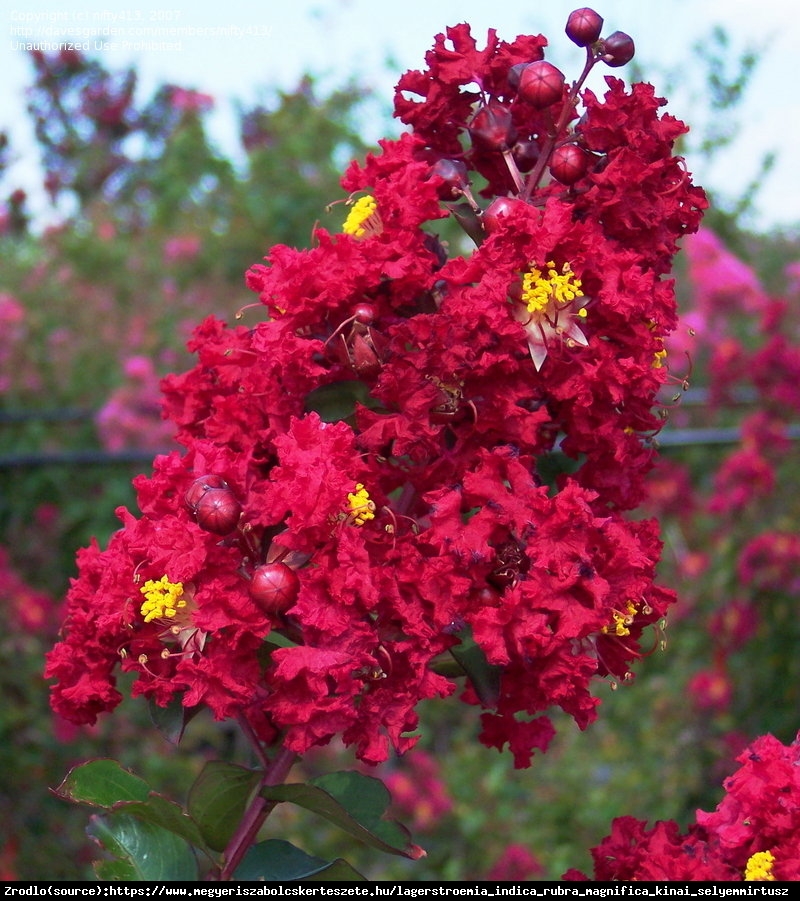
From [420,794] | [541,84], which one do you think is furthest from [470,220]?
[420,794]

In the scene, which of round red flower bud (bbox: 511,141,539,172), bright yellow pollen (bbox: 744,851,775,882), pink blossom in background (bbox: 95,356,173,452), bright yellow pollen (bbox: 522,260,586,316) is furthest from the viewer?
pink blossom in background (bbox: 95,356,173,452)

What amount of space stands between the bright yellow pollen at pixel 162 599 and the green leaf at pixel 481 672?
0.27 metres

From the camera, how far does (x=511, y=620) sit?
1.02 meters

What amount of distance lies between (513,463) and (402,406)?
115 mm

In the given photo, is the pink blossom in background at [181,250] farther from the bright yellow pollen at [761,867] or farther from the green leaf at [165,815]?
the bright yellow pollen at [761,867]

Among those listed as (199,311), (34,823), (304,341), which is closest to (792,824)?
(304,341)

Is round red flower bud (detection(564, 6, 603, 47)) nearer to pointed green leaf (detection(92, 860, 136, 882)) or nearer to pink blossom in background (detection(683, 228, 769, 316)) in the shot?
pointed green leaf (detection(92, 860, 136, 882))

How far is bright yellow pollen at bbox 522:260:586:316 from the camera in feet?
3.50

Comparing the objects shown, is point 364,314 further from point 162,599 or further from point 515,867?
point 515,867

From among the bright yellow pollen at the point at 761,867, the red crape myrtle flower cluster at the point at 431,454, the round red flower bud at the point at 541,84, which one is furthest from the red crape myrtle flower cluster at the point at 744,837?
Result: the round red flower bud at the point at 541,84

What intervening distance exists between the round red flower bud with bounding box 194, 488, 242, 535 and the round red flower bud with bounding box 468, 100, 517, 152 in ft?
1.44

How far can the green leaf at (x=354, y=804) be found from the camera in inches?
42.0

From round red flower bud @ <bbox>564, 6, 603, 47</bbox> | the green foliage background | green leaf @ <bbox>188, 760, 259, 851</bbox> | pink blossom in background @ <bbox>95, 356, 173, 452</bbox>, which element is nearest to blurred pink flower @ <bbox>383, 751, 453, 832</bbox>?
the green foliage background
